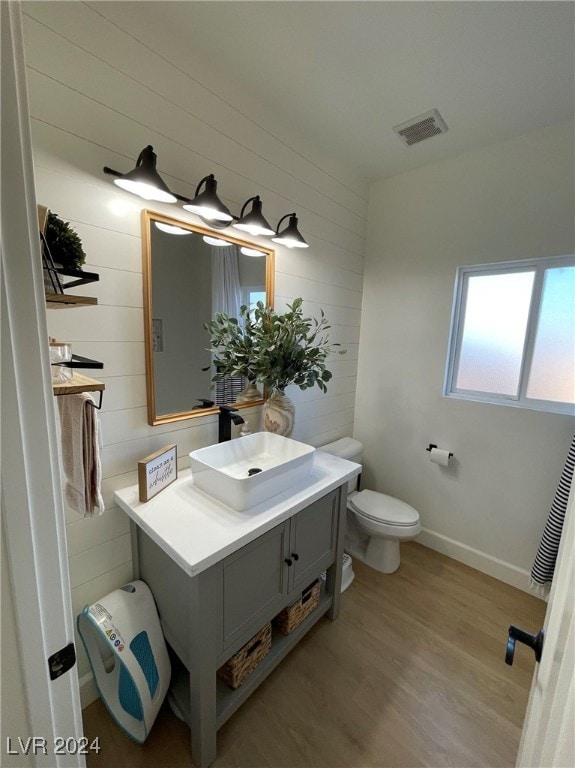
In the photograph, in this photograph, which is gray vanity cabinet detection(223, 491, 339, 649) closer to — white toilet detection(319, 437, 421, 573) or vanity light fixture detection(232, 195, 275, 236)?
white toilet detection(319, 437, 421, 573)

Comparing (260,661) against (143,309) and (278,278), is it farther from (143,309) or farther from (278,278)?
(278,278)

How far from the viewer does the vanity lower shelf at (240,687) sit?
1.20 metres

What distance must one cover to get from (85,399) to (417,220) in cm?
236

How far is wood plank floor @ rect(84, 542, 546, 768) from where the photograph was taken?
1.16 metres

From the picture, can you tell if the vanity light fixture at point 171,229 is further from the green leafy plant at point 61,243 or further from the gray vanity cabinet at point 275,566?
the gray vanity cabinet at point 275,566

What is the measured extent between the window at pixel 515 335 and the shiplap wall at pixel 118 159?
1475 mm

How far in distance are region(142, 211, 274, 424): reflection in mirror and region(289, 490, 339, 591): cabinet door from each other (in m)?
0.71

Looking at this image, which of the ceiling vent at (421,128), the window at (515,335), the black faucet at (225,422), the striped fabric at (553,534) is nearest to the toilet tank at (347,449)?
the window at (515,335)

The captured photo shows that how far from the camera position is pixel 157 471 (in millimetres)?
1270

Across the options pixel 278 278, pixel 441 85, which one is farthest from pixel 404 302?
pixel 441 85

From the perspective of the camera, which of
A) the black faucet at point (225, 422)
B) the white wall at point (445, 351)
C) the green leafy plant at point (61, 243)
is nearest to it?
the green leafy plant at point (61, 243)

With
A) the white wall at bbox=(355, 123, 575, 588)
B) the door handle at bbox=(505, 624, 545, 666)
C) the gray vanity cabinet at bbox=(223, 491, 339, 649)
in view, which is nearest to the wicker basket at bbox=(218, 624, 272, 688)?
the gray vanity cabinet at bbox=(223, 491, 339, 649)

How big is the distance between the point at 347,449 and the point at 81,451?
6.01 ft

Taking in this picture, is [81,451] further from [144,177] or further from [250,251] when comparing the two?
[250,251]
